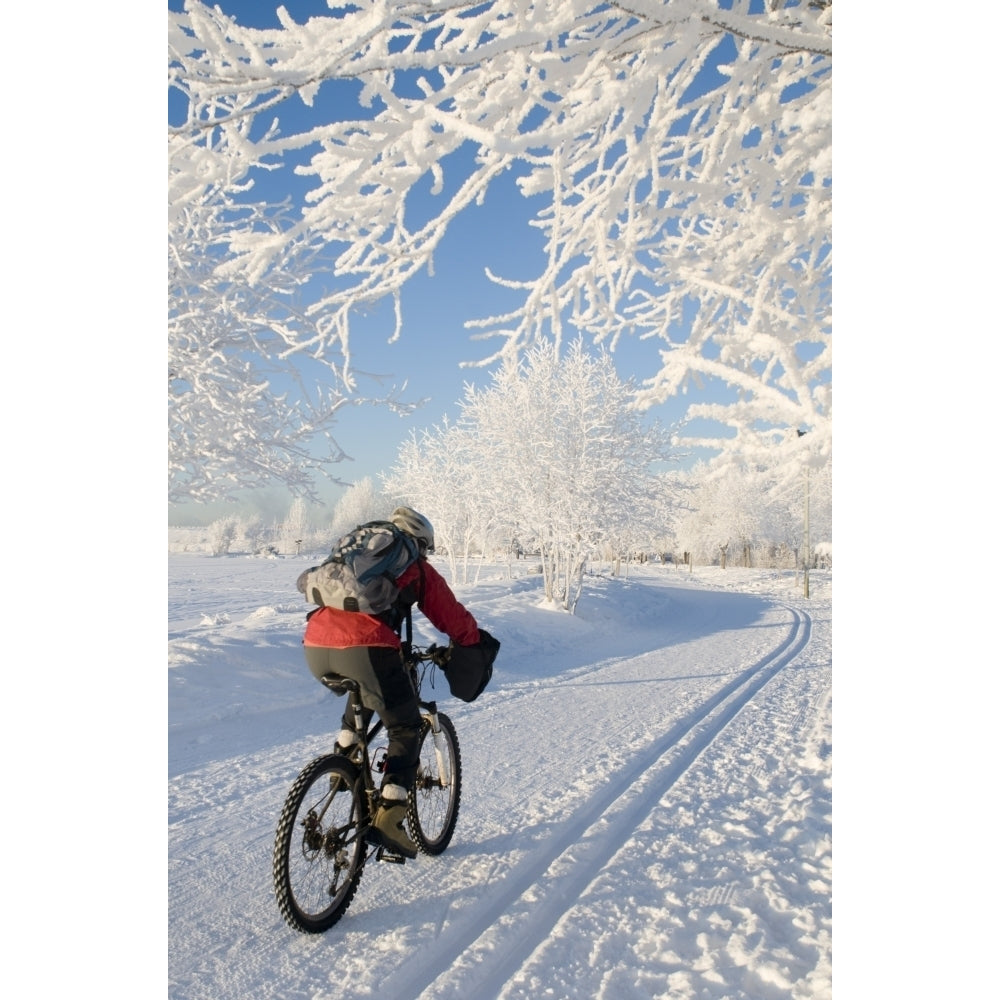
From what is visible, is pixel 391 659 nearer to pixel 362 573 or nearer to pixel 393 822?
pixel 362 573

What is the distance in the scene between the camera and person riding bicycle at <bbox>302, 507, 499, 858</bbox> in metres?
2.15

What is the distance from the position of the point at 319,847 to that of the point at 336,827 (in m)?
0.09

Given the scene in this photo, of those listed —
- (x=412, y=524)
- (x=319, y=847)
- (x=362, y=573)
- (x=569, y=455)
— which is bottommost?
(x=319, y=847)

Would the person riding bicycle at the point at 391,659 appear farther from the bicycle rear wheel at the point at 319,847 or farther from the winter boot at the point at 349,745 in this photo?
the bicycle rear wheel at the point at 319,847

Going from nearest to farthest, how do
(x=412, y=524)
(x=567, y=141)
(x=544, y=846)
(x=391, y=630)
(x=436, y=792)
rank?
1. (x=567, y=141)
2. (x=391, y=630)
3. (x=412, y=524)
4. (x=544, y=846)
5. (x=436, y=792)

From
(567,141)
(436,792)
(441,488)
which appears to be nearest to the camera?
(567,141)

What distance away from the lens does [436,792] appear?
8.79 ft

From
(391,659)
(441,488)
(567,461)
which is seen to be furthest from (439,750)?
(441,488)

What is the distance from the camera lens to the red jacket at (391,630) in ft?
7.03

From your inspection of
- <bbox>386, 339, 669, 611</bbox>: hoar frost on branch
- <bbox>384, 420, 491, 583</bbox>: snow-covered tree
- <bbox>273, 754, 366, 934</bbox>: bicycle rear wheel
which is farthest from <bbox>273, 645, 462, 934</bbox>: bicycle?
<bbox>384, 420, 491, 583</bbox>: snow-covered tree

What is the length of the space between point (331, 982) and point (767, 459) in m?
1.90
